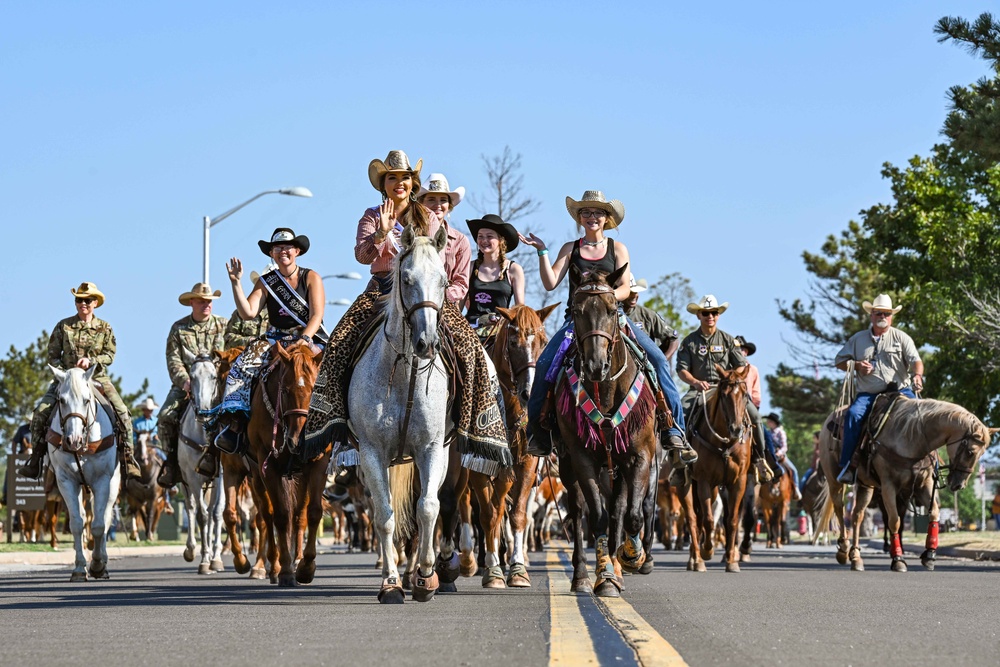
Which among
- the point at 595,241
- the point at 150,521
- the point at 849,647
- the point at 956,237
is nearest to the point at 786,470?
the point at 956,237

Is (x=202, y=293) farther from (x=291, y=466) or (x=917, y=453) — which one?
(x=917, y=453)

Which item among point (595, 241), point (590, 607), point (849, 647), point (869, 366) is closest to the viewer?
point (849, 647)

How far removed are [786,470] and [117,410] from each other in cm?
2134

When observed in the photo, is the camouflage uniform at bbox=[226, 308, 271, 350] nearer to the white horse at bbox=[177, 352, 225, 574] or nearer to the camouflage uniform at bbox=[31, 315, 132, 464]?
the white horse at bbox=[177, 352, 225, 574]

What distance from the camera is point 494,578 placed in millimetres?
13711

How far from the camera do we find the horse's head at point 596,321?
1206 cm

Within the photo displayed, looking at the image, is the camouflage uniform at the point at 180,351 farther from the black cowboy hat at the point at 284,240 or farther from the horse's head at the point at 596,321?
the horse's head at the point at 596,321

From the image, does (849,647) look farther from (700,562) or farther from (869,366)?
(869,366)

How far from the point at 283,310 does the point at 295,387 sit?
99cm

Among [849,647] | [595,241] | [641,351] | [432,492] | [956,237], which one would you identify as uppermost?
[956,237]

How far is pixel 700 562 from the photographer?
18828 millimetres

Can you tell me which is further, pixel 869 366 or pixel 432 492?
pixel 869 366

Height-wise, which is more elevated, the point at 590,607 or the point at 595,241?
the point at 595,241

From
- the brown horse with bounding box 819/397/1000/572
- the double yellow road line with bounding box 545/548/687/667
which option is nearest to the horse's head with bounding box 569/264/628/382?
the double yellow road line with bounding box 545/548/687/667
